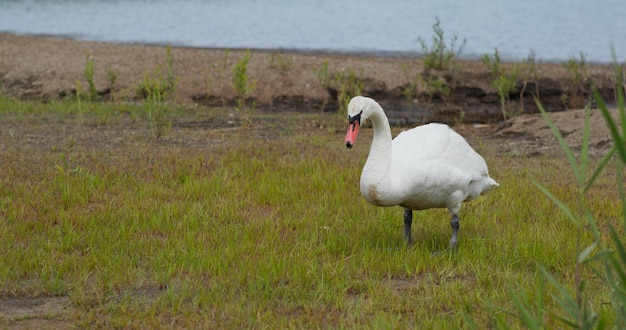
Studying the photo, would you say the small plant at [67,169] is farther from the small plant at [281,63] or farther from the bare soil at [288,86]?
the small plant at [281,63]

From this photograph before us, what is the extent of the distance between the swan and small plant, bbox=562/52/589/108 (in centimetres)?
745

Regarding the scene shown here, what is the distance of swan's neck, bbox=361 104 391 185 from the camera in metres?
5.84

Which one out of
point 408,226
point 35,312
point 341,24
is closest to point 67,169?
point 35,312

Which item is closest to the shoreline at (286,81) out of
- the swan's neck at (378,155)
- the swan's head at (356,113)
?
the swan's neck at (378,155)

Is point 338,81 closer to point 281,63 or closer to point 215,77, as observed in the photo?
point 281,63

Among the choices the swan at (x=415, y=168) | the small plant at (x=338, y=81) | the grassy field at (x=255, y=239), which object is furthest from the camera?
the small plant at (x=338, y=81)

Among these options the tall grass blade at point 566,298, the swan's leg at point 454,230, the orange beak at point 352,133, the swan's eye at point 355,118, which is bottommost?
the swan's leg at point 454,230

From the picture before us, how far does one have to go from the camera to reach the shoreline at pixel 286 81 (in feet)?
43.9

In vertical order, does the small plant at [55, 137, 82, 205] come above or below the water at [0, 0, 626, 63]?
below

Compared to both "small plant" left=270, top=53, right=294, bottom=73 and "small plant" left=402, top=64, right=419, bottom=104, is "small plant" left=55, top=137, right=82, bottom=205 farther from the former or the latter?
"small plant" left=270, top=53, right=294, bottom=73

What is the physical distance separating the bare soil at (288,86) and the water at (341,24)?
14.4 feet

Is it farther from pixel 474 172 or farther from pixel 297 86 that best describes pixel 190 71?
pixel 474 172

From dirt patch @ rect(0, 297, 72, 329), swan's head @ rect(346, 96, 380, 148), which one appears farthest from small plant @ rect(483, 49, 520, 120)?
dirt patch @ rect(0, 297, 72, 329)

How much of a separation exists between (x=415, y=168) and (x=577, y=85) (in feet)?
29.1
